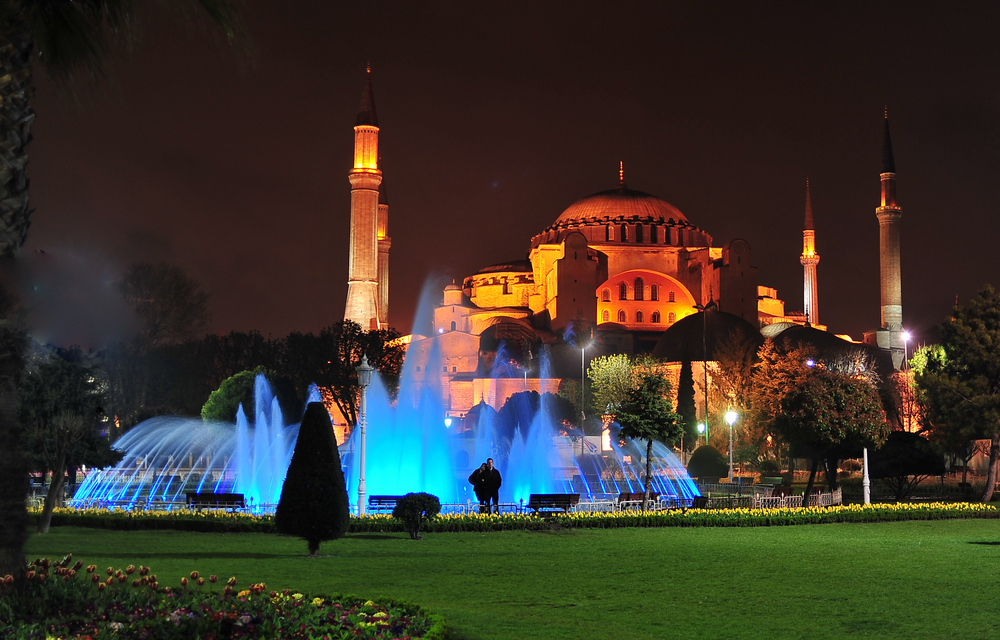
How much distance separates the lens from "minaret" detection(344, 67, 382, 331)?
5694cm

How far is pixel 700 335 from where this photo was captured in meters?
60.5

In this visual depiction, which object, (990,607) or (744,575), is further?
(744,575)

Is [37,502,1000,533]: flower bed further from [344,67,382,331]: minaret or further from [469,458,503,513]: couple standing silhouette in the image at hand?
[344,67,382,331]: minaret

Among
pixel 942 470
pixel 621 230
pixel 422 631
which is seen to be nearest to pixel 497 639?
pixel 422 631

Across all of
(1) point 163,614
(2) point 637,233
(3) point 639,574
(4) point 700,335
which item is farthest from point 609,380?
(1) point 163,614

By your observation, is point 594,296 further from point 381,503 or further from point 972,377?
point 381,503

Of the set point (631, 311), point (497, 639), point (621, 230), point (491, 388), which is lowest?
point (497, 639)

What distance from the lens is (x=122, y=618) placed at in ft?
19.7

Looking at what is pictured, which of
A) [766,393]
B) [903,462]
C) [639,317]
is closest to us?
[903,462]

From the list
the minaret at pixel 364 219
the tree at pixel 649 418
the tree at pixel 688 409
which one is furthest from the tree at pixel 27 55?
the minaret at pixel 364 219

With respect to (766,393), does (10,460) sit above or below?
below

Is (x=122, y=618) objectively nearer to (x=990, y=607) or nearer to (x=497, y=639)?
Result: (x=497, y=639)

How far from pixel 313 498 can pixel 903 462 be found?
19.3m

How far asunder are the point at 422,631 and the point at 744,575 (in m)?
5.03
